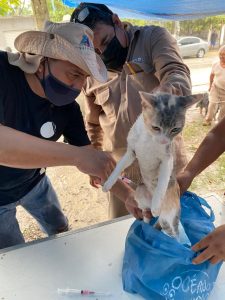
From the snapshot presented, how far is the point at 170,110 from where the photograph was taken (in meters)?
0.98

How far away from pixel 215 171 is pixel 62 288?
10.3 ft

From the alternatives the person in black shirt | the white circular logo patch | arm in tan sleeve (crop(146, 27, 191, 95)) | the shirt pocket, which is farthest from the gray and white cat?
the shirt pocket

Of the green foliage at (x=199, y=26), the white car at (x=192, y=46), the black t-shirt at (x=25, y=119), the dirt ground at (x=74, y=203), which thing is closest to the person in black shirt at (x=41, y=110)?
the black t-shirt at (x=25, y=119)

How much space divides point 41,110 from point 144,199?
613 millimetres

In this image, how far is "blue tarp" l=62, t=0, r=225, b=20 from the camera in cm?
222

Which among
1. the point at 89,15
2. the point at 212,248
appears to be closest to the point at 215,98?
the point at 89,15

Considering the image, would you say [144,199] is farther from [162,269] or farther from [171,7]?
[171,7]

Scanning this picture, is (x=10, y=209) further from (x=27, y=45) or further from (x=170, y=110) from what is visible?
(x=170, y=110)

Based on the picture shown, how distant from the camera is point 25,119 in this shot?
1321 millimetres

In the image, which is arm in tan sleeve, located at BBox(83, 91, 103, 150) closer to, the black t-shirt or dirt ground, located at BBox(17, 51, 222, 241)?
the black t-shirt

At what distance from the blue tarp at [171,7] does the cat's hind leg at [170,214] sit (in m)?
1.64

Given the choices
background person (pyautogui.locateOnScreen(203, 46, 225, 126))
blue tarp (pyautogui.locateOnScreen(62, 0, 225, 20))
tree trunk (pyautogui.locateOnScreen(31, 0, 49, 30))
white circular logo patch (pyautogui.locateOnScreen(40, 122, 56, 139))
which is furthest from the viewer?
background person (pyautogui.locateOnScreen(203, 46, 225, 126))

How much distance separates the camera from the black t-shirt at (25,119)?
1.24 metres

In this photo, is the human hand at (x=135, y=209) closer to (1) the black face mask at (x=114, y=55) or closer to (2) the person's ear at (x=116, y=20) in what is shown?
(1) the black face mask at (x=114, y=55)
